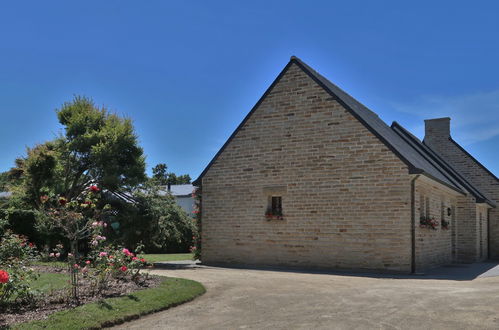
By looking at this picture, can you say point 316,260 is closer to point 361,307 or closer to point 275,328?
point 361,307

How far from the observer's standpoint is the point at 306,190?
16062 mm

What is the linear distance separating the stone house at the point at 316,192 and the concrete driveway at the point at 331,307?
12.1 ft

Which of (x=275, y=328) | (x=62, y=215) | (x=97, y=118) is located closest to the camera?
(x=275, y=328)

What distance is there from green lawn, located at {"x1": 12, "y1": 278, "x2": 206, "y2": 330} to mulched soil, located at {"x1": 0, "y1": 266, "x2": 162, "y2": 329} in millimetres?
241

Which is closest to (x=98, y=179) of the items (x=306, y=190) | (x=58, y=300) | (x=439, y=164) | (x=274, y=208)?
(x=274, y=208)

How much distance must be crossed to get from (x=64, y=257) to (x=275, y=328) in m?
12.8

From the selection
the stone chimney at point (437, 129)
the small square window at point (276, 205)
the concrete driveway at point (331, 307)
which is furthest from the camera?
the stone chimney at point (437, 129)

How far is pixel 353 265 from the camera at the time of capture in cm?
1496

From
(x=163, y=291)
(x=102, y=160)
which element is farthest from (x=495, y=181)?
(x=163, y=291)

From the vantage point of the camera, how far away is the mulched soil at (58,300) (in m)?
6.66

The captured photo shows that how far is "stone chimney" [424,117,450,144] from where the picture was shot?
1080 inches

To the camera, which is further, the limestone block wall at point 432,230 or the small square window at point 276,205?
the small square window at point 276,205

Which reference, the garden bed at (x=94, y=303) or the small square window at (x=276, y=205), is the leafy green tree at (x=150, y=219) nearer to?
the small square window at (x=276, y=205)

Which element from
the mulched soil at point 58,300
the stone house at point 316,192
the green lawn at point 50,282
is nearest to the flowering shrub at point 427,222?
the stone house at point 316,192
